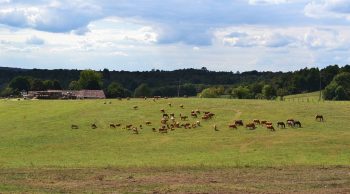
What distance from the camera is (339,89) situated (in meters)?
120

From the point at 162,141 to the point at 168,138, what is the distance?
152 cm

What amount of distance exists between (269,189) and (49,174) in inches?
528

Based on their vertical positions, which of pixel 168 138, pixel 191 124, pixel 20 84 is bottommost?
pixel 168 138

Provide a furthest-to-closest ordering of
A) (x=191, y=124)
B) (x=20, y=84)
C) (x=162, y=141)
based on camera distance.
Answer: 1. (x=20, y=84)
2. (x=191, y=124)
3. (x=162, y=141)

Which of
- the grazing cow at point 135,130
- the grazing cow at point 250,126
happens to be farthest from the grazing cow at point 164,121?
the grazing cow at point 250,126

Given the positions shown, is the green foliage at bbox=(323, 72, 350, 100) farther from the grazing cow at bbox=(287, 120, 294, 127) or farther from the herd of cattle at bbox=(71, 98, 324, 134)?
the grazing cow at bbox=(287, 120, 294, 127)

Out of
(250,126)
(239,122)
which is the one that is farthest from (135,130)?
(250,126)

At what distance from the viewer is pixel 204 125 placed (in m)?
60.3

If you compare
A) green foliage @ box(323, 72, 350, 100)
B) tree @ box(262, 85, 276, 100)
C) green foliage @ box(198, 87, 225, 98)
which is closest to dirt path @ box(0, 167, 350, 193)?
green foliage @ box(323, 72, 350, 100)

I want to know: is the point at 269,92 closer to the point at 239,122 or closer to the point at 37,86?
the point at 37,86

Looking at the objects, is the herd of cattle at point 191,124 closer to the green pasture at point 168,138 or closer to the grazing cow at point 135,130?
the grazing cow at point 135,130

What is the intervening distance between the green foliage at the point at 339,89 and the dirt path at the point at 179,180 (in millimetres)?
87731

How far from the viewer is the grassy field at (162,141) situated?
122 ft

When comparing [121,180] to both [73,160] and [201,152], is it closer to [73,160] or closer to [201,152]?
[73,160]
